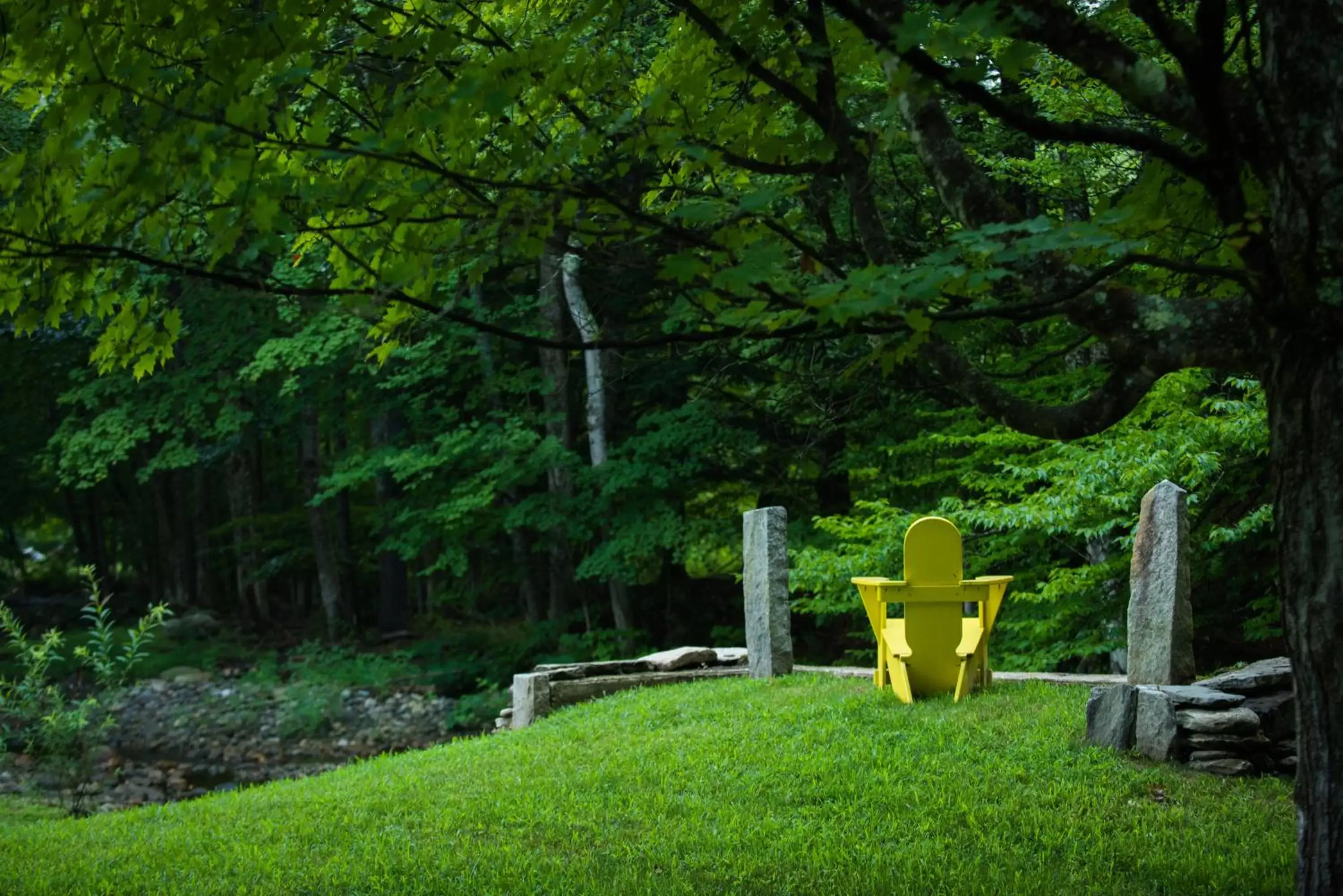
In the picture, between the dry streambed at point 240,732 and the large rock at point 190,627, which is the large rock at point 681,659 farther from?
the large rock at point 190,627

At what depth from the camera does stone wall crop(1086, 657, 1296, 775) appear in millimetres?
6551

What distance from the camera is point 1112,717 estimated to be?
7000 mm

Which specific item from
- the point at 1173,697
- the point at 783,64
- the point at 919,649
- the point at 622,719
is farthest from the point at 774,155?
the point at 622,719

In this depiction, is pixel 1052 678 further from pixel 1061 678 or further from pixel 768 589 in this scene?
pixel 768 589

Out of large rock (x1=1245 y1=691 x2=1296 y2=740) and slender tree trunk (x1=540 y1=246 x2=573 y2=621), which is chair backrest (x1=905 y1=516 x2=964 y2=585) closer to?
large rock (x1=1245 y1=691 x2=1296 y2=740)

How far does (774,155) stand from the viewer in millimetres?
4379

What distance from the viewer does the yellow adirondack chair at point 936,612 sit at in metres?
8.62

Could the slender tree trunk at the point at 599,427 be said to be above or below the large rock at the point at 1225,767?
above

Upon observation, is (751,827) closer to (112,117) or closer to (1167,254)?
(1167,254)

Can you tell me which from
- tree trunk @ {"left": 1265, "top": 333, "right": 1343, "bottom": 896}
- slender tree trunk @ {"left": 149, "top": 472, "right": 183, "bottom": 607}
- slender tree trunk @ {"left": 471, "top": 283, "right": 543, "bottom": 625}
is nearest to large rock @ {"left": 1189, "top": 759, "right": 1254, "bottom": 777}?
tree trunk @ {"left": 1265, "top": 333, "right": 1343, "bottom": 896}

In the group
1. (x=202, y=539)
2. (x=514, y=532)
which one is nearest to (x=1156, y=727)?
(x=514, y=532)

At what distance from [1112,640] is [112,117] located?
9.40 meters

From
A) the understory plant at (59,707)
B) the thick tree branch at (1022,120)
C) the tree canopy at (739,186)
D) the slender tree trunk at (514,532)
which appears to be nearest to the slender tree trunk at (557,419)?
the slender tree trunk at (514,532)

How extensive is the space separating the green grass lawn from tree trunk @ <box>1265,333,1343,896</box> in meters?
1.37
